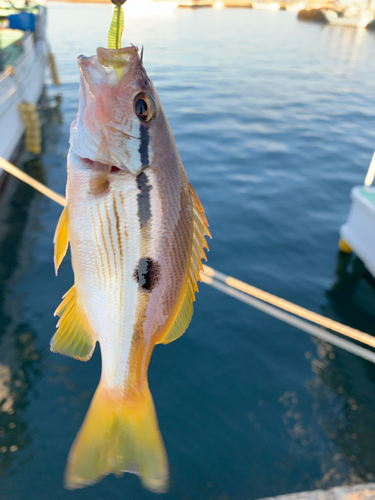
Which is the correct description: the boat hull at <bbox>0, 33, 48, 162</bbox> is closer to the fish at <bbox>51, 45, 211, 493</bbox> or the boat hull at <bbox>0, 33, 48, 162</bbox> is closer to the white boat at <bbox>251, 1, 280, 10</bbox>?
the fish at <bbox>51, 45, 211, 493</bbox>

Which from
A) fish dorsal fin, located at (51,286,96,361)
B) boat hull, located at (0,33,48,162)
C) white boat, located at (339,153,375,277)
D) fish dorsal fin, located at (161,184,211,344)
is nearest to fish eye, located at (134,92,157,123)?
fish dorsal fin, located at (161,184,211,344)

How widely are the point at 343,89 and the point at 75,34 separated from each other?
24716 mm

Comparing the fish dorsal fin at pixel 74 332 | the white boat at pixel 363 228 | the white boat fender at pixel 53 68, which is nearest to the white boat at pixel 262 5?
the white boat fender at pixel 53 68

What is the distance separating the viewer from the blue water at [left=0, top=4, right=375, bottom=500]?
13.3 ft

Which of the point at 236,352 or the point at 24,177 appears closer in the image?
the point at 24,177

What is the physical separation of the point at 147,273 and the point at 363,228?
6130 millimetres

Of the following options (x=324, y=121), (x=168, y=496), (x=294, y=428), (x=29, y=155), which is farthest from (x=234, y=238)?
(x=324, y=121)

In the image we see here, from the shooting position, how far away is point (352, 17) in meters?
53.2

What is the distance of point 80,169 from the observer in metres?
1.46

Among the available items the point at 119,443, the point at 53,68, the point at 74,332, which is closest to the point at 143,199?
the point at 74,332

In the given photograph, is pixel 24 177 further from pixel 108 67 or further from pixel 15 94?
pixel 15 94

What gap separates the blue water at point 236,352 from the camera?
13.3ft

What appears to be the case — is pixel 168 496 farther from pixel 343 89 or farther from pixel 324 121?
pixel 343 89

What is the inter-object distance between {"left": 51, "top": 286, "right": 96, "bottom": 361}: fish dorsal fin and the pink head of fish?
657 mm
